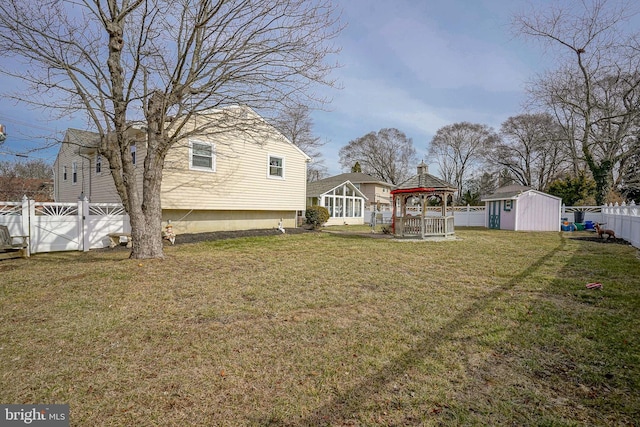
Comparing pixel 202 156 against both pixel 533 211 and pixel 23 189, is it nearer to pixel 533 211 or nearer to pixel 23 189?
pixel 23 189

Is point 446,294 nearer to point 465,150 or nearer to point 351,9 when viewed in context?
point 351,9

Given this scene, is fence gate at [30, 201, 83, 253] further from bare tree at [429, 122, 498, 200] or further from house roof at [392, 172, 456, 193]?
bare tree at [429, 122, 498, 200]

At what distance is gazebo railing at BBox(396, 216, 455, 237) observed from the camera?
13672mm

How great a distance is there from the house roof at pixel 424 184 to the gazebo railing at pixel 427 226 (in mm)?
1335

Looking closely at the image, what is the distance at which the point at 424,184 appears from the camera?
14.4m

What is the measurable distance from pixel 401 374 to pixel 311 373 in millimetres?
805

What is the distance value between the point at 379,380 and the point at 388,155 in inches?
1842

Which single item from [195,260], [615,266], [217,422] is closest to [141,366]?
[217,422]

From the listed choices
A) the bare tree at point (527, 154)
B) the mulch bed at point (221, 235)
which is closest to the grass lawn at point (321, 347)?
the mulch bed at point (221, 235)


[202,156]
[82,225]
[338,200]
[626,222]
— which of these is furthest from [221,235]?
[626,222]

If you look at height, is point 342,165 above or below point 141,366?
above

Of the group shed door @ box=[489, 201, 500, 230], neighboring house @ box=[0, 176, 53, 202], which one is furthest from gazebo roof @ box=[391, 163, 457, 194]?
neighboring house @ box=[0, 176, 53, 202]

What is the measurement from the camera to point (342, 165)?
49.7 meters

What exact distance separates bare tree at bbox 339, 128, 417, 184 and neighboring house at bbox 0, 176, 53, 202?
36186 mm
